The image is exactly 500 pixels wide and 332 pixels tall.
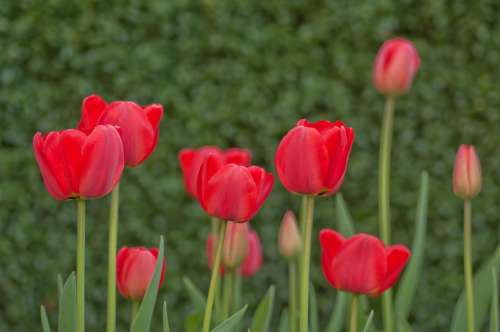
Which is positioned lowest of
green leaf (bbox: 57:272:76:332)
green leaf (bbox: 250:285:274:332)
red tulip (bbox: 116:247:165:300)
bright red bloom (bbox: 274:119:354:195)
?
green leaf (bbox: 250:285:274:332)

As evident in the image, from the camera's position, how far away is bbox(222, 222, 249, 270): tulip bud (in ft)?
7.50

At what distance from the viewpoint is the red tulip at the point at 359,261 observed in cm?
199

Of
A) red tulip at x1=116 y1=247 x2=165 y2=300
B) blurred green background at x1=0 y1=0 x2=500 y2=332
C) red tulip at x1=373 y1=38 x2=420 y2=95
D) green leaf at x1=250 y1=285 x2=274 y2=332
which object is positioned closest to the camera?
red tulip at x1=116 y1=247 x2=165 y2=300

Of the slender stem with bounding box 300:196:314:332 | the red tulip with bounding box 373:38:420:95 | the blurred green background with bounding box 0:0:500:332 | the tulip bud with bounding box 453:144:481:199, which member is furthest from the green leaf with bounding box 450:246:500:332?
the blurred green background with bounding box 0:0:500:332

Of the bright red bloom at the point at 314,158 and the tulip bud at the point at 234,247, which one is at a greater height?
the bright red bloom at the point at 314,158

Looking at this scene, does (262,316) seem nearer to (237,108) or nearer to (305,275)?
(305,275)

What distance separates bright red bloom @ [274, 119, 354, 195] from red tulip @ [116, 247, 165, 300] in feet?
1.01

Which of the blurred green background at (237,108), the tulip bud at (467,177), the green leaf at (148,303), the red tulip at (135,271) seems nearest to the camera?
the green leaf at (148,303)

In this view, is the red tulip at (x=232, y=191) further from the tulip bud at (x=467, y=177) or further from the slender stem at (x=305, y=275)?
the tulip bud at (x=467, y=177)

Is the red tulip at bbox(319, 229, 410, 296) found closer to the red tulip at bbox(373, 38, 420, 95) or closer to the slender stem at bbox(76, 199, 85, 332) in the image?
the slender stem at bbox(76, 199, 85, 332)

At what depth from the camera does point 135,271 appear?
1982mm

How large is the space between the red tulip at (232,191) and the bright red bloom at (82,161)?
0.17 m

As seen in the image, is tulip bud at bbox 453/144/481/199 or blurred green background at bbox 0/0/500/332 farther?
blurred green background at bbox 0/0/500/332

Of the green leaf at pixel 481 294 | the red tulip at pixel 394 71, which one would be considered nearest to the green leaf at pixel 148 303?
the green leaf at pixel 481 294
